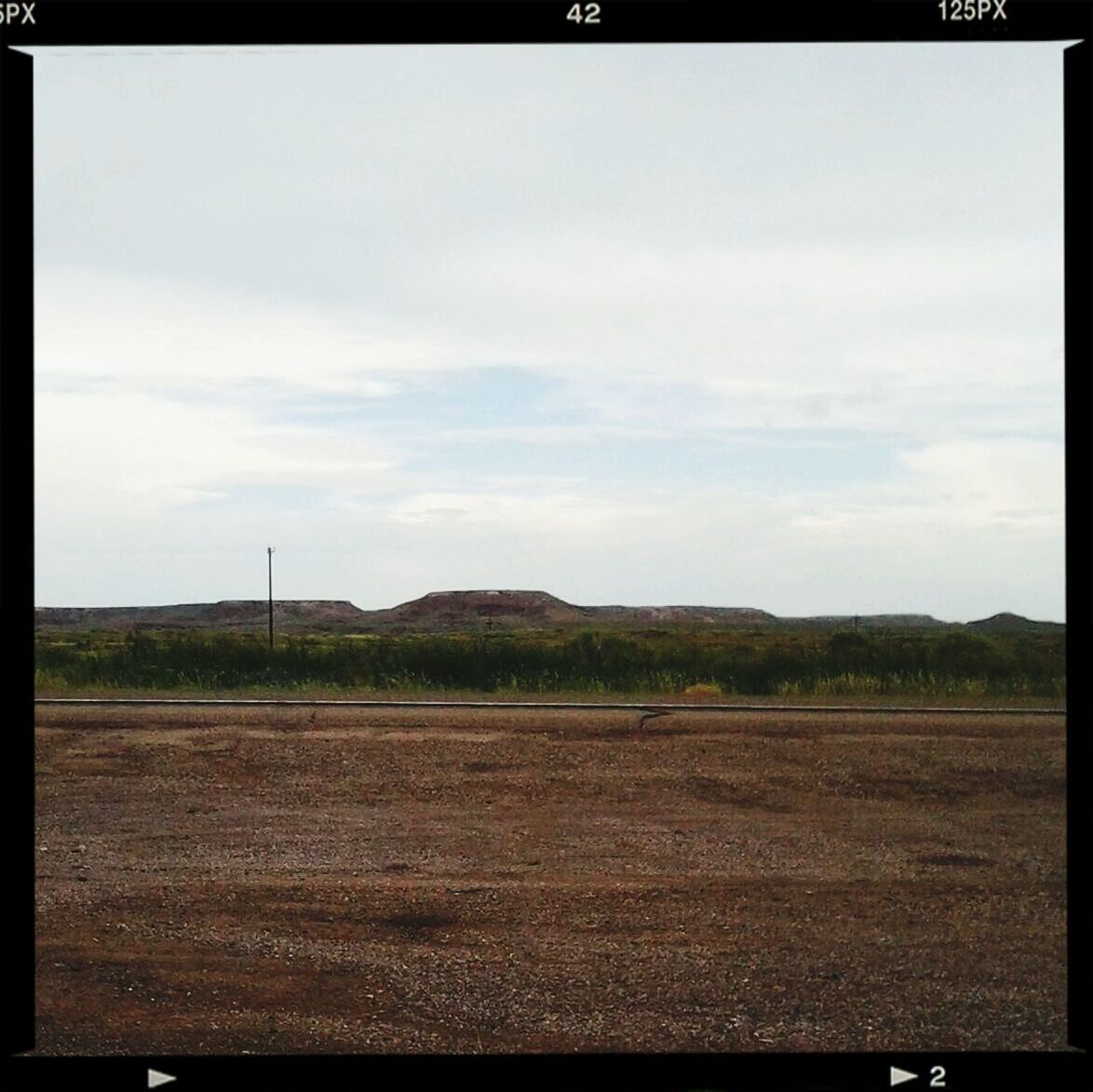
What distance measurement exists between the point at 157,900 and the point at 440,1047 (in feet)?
11.0

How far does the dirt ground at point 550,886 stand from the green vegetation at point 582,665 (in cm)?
326

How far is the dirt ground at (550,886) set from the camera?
223 inches

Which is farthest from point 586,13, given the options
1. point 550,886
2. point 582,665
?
point 582,665

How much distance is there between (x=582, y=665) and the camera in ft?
60.2

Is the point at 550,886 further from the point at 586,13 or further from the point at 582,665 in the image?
the point at 582,665

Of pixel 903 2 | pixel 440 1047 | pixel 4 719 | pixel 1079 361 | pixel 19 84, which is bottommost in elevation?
pixel 440 1047

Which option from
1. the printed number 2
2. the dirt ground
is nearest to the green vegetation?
the dirt ground

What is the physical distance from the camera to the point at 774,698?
55.6 feet

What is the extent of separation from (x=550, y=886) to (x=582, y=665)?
1021 cm

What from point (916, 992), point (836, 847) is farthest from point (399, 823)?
point (916, 992)

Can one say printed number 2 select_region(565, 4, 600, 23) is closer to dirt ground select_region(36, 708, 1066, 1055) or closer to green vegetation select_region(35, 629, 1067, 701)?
dirt ground select_region(36, 708, 1066, 1055)

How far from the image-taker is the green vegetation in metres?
17.4

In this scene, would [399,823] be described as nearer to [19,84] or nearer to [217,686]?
[19,84]

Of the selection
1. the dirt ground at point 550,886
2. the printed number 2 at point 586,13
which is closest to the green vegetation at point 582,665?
the dirt ground at point 550,886
